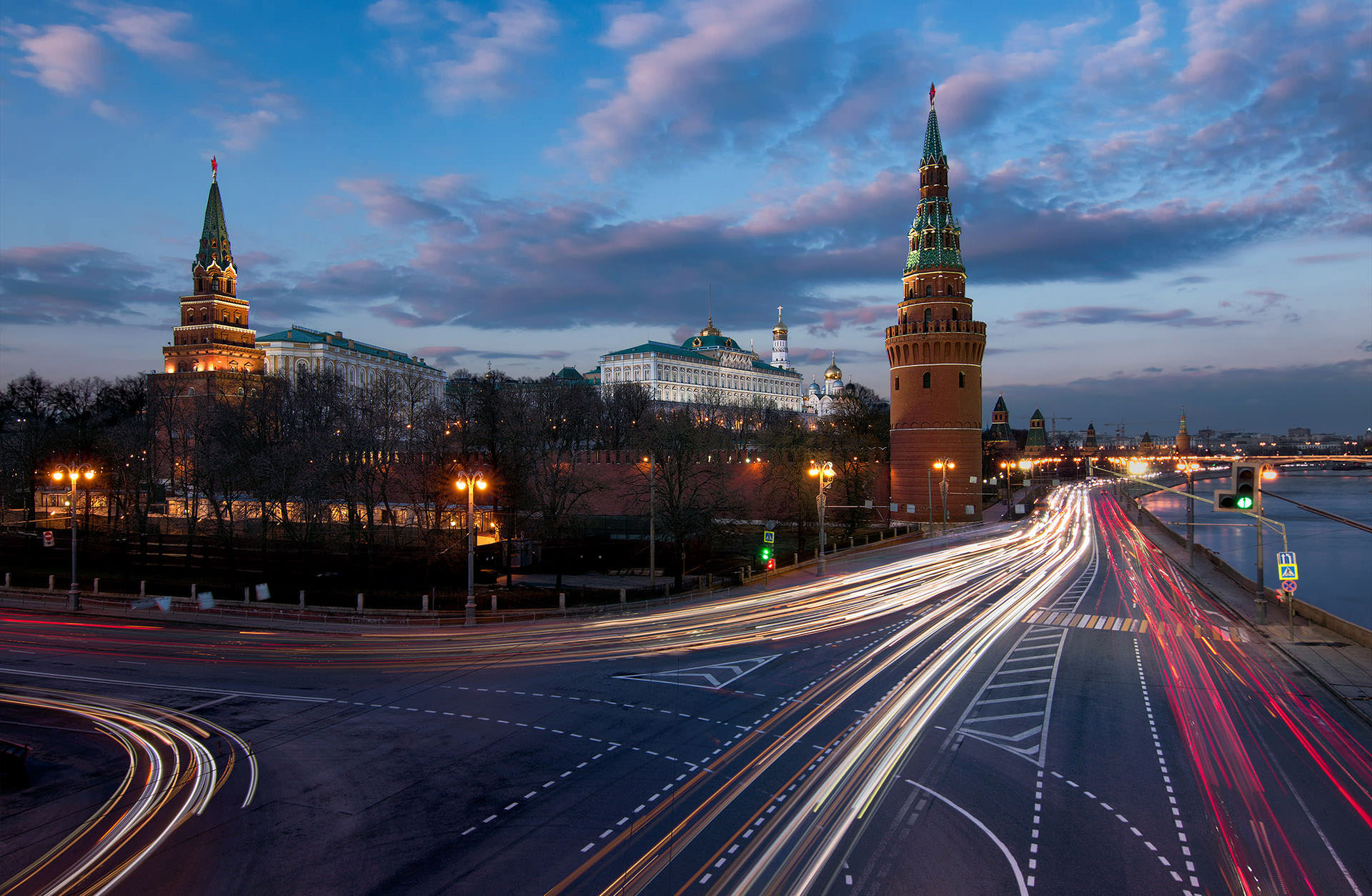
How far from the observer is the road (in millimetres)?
10305

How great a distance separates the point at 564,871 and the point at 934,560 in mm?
34943

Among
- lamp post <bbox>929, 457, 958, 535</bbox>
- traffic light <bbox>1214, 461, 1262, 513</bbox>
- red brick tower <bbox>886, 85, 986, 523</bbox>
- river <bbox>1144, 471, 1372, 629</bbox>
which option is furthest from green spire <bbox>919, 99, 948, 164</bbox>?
traffic light <bbox>1214, 461, 1262, 513</bbox>

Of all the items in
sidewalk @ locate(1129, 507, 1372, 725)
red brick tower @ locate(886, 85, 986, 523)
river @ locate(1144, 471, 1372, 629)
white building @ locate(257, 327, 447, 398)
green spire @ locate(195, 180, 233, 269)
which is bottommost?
river @ locate(1144, 471, 1372, 629)

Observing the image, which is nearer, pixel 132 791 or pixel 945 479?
pixel 132 791

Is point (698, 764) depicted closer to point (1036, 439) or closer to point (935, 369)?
point (935, 369)

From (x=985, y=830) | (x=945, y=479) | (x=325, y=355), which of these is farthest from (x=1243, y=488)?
(x=325, y=355)

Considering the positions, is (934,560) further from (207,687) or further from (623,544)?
(207,687)

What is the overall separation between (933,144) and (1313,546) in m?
61.3

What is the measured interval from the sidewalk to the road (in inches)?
A: 24.7

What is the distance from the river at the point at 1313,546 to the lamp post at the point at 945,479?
20077 mm

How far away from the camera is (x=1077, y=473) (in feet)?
623

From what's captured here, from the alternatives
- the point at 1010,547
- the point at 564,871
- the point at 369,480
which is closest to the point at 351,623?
the point at 369,480

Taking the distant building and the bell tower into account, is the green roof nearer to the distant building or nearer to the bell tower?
the bell tower

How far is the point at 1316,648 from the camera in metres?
22.3
